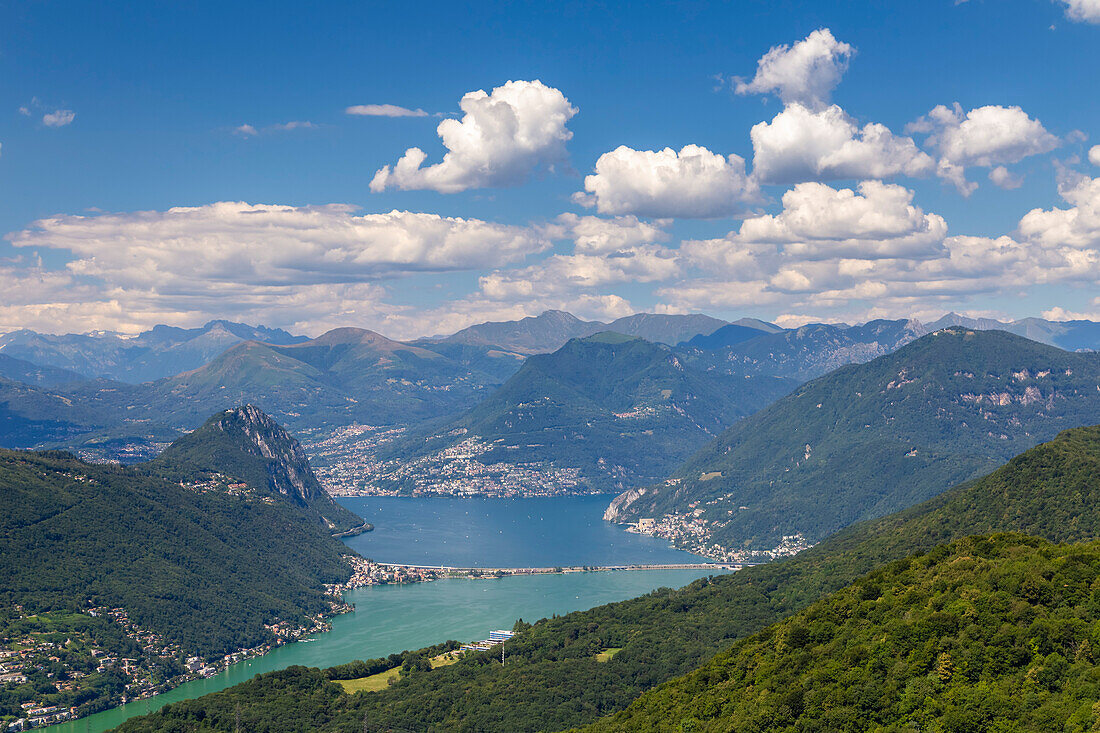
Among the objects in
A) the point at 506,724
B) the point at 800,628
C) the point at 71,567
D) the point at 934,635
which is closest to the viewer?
the point at 934,635

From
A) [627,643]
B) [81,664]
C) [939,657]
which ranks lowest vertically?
[81,664]

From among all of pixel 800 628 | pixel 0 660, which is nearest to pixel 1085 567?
pixel 800 628

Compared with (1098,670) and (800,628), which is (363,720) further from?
(1098,670)

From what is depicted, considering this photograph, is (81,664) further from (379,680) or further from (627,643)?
(627,643)

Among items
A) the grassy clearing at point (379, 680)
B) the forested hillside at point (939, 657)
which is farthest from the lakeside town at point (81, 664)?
the forested hillside at point (939, 657)

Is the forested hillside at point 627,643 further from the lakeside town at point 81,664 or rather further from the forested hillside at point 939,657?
the forested hillside at point 939,657

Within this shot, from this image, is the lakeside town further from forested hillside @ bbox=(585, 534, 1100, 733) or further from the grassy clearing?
forested hillside @ bbox=(585, 534, 1100, 733)

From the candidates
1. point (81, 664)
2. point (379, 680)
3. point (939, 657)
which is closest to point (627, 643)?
point (379, 680)
